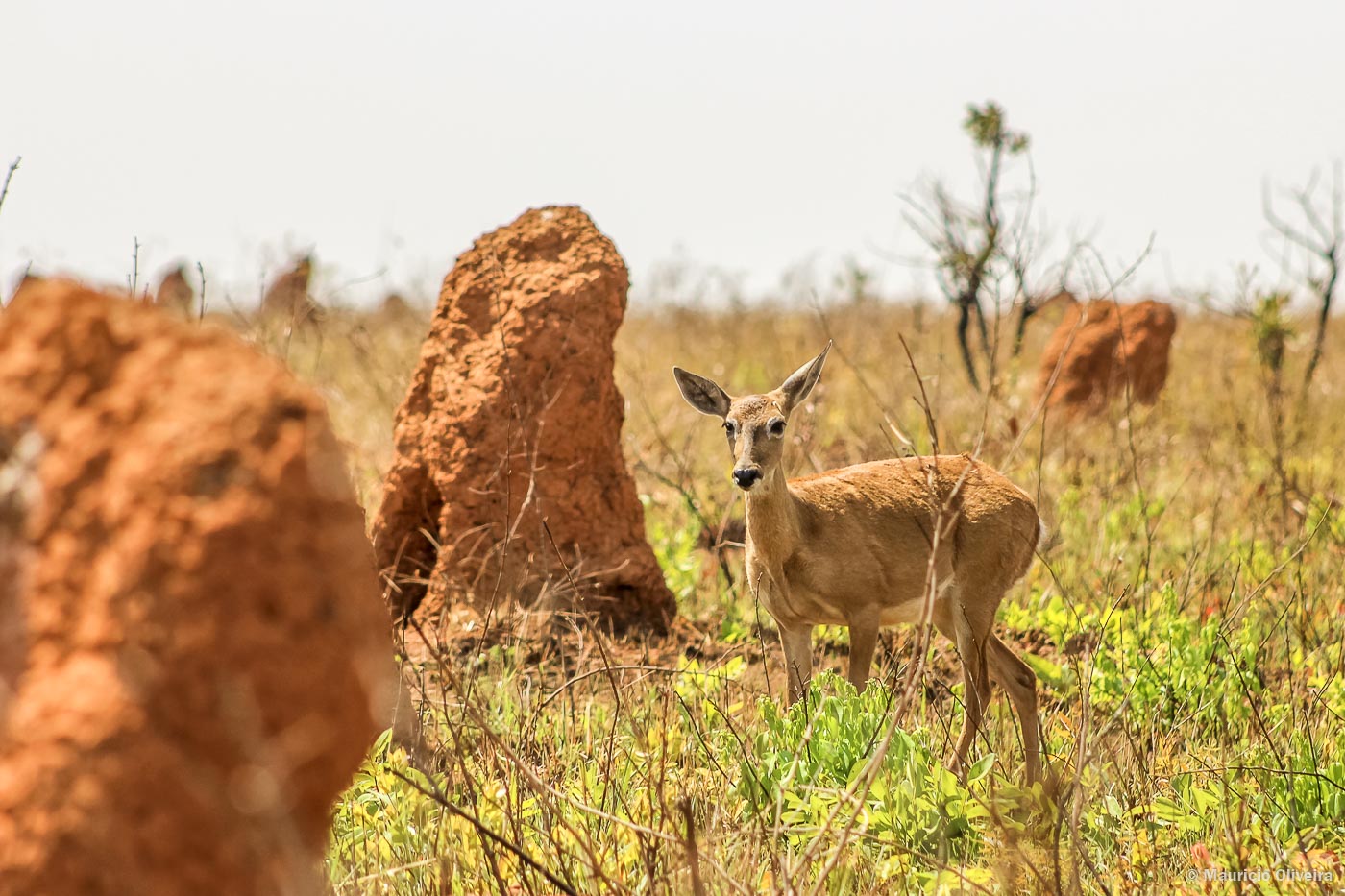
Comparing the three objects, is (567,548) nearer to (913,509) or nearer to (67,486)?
(913,509)

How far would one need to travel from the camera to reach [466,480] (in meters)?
5.97

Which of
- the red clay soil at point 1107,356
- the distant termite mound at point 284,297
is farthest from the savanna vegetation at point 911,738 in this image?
the red clay soil at point 1107,356

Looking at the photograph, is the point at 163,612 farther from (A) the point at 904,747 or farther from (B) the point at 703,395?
(B) the point at 703,395

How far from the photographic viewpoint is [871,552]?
5.25m

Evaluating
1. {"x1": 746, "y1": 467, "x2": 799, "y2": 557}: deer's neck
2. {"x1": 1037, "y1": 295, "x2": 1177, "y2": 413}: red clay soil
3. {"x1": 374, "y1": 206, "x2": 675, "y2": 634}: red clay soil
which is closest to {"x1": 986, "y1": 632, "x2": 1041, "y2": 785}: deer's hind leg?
{"x1": 746, "y1": 467, "x2": 799, "y2": 557}: deer's neck

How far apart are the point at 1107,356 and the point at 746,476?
27.2 ft

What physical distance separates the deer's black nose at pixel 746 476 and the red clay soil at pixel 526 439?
1109mm

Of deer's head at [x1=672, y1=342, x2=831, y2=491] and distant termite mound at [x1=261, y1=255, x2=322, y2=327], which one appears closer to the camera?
deer's head at [x1=672, y1=342, x2=831, y2=491]

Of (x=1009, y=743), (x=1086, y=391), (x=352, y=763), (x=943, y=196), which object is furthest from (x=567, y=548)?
(x=1086, y=391)

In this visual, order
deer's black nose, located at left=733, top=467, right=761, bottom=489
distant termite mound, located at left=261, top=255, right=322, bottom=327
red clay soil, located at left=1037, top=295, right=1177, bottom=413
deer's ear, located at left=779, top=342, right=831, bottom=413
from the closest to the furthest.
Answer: deer's black nose, located at left=733, top=467, right=761, bottom=489 → deer's ear, located at left=779, top=342, right=831, bottom=413 → distant termite mound, located at left=261, top=255, right=322, bottom=327 → red clay soil, located at left=1037, top=295, right=1177, bottom=413

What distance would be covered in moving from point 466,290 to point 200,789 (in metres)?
4.69

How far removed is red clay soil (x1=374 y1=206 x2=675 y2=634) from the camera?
595 cm

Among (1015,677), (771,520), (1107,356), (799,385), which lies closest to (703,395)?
(799,385)

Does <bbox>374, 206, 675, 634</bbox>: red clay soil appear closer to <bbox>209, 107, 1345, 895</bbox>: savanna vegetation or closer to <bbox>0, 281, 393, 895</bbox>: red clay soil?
<bbox>209, 107, 1345, 895</bbox>: savanna vegetation
